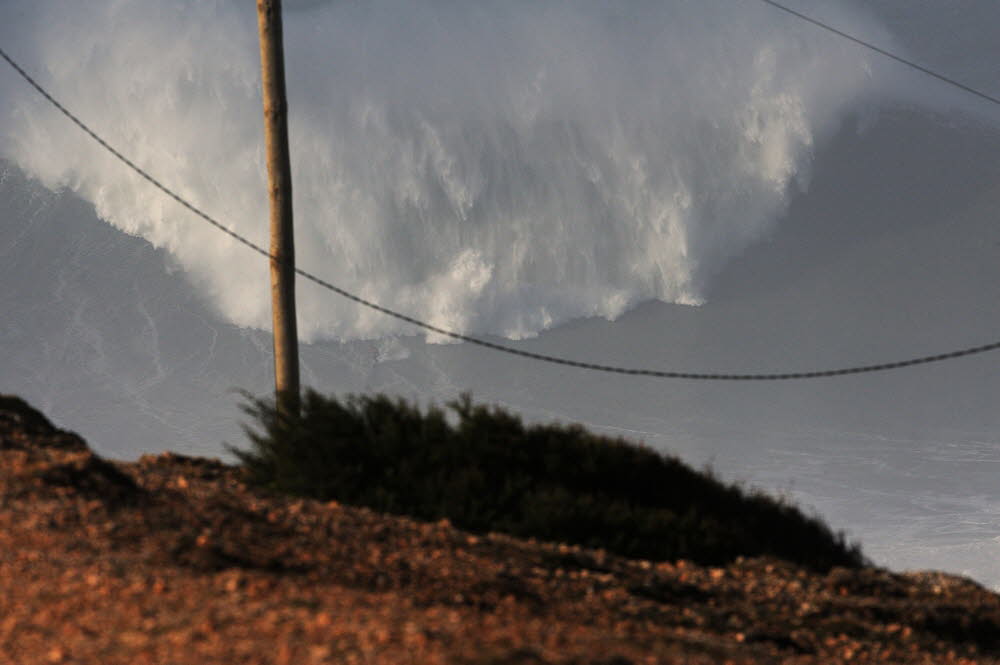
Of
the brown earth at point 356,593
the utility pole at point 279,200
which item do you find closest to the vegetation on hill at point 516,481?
the brown earth at point 356,593

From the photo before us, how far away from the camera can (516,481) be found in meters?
12.1

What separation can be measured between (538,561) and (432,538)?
854 mm

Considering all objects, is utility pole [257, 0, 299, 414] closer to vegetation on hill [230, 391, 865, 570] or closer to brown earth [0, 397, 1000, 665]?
vegetation on hill [230, 391, 865, 570]

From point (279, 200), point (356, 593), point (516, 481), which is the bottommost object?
point (356, 593)

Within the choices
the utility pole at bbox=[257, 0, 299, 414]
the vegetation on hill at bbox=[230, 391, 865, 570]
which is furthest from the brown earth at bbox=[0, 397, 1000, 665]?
the utility pole at bbox=[257, 0, 299, 414]

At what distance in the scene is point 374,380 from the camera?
5197 cm

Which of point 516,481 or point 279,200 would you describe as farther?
point 279,200

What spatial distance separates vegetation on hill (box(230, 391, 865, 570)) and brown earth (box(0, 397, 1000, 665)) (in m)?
0.49

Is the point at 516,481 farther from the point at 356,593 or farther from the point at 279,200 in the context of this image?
Result: the point at 279,200

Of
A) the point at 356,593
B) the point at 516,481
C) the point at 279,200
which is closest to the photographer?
the point at 356,593

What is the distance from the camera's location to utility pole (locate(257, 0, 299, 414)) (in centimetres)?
1481

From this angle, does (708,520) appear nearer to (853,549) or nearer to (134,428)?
(853,549)

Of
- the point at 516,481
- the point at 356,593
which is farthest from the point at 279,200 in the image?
the point at 356,593

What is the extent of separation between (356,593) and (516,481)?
426 cm
